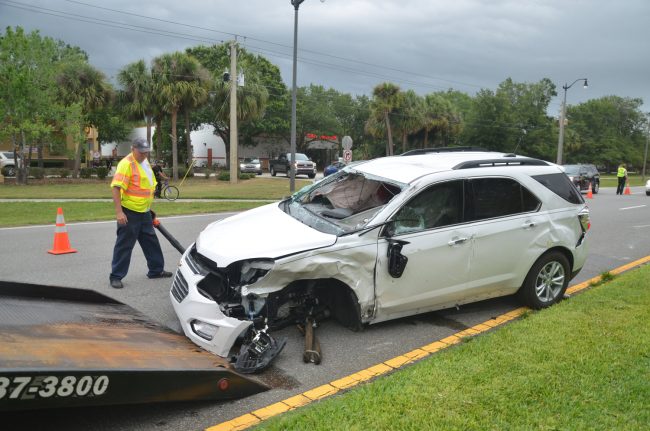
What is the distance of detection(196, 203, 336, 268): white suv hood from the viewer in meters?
4.24

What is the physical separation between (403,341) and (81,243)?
6884 mm

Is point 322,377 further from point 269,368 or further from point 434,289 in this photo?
point 434,289

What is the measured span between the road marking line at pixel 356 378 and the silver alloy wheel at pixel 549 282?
0.26 meters

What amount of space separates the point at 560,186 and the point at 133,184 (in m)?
5.05

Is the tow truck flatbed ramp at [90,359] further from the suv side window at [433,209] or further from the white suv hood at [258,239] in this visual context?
the suv side window at [433,209]

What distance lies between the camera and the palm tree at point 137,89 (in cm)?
3216

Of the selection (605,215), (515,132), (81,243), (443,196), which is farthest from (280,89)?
(443,196)

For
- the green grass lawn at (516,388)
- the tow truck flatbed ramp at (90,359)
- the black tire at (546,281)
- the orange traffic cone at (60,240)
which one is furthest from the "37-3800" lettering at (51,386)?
the orange traffic cone at (60,240)

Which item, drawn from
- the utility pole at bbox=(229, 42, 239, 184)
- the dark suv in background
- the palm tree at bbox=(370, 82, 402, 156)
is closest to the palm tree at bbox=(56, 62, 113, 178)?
the utility pole at bbox=(229, 42, 239, 184)

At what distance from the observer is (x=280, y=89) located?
53.5 meters

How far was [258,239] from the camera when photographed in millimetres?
4453

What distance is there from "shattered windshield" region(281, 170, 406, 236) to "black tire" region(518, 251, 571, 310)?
191 cm

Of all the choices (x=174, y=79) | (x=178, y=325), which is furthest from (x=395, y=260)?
(x=174, y=79)

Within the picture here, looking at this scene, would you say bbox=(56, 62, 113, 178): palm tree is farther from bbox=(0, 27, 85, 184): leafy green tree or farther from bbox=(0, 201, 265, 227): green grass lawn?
bbox=(0, 201, 265, 227): green grass lawn
